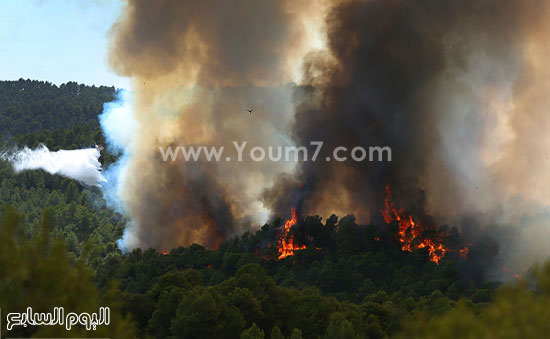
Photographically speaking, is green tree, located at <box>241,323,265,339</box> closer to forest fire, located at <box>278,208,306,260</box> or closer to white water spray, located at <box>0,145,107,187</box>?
forest fire, located at <box>278,208,306,260</box>

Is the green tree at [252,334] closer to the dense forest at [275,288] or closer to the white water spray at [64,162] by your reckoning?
the dense forest at [275,288]

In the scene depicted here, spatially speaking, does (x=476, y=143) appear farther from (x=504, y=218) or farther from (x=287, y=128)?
(x=287, y=128)

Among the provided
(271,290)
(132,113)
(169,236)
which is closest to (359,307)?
(271,290)

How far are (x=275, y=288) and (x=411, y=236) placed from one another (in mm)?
32055

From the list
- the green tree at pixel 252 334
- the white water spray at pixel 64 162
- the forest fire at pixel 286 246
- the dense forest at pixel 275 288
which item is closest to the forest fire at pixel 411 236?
the dense forest at pixel 275 288

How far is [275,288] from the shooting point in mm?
53375

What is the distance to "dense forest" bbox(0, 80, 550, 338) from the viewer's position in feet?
58.1

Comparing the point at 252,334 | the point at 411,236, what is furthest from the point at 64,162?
the point at 252,334

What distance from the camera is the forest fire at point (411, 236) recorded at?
3078 inches

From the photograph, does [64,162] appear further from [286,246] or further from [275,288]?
[275,288]

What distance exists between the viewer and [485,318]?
17609mm

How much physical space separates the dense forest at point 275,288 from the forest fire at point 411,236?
Result: 1.22 metres

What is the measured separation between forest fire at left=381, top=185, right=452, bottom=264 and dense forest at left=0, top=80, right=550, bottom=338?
1.22 meters

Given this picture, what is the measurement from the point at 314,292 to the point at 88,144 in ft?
433
